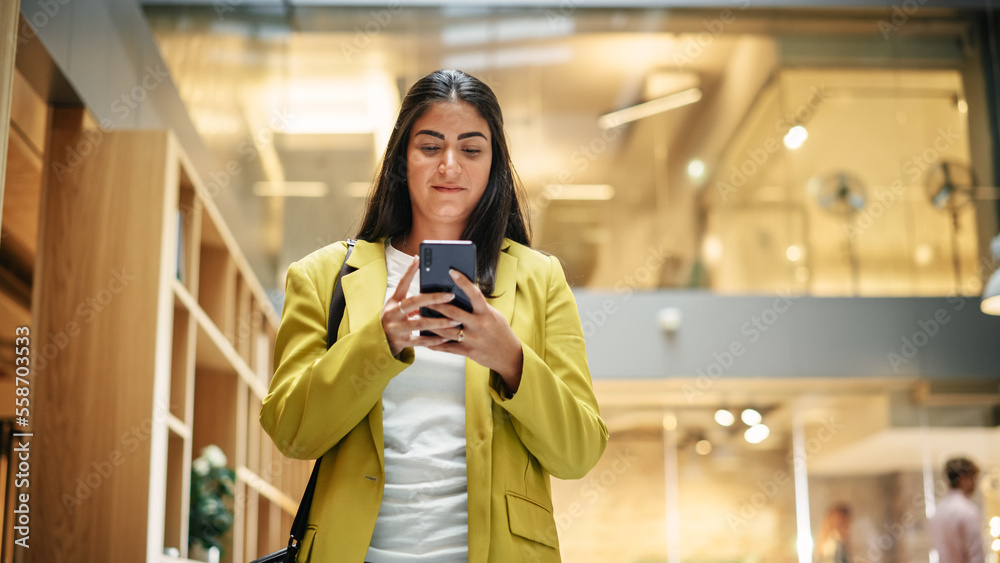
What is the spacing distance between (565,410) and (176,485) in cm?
282

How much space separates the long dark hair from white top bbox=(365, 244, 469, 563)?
0.16m

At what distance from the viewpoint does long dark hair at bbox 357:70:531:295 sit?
125 centimetres

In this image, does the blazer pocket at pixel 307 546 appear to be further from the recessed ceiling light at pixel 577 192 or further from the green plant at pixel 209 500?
the recessed ceiling light at pixel 577 192

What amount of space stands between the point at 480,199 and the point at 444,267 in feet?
0.91

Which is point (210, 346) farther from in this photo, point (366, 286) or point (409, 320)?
point (409, 320)

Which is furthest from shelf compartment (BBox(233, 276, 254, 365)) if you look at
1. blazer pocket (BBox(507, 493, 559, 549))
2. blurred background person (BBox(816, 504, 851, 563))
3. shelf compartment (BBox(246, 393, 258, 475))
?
blurred background person (BBox(816, 504, 851, 563))

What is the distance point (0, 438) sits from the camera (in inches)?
247

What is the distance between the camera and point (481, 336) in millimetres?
1014

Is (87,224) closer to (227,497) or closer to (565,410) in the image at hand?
(227,497)

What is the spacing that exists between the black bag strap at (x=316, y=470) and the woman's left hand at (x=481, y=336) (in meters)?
0.18

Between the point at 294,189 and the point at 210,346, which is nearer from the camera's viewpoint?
the point at 210,346

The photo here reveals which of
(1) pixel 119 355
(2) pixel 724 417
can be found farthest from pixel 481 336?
(2) pixel 724 417

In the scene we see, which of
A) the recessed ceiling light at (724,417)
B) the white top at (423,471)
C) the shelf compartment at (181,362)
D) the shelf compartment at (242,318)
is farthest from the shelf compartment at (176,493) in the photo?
the recessed ceiling light at (724,417)

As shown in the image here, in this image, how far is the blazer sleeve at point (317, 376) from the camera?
1.03 meters
